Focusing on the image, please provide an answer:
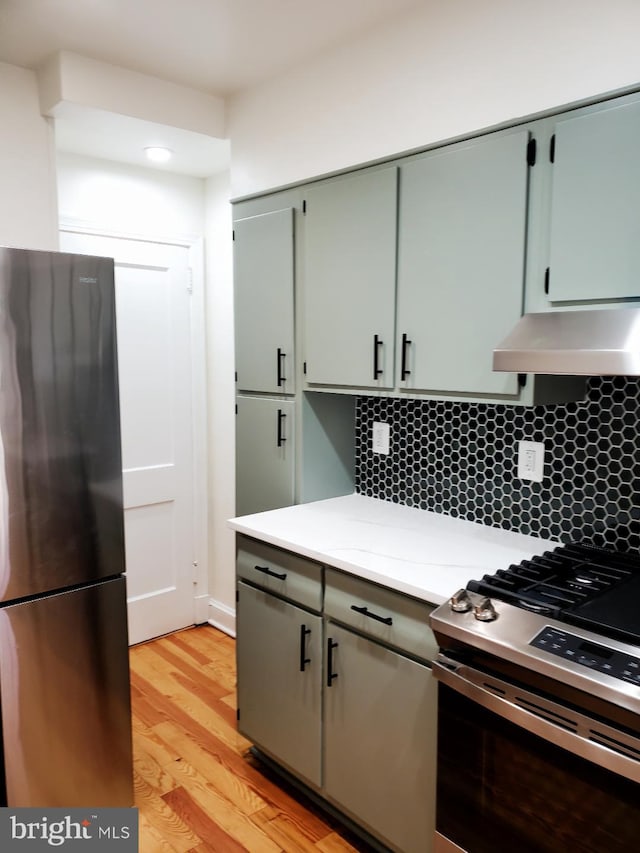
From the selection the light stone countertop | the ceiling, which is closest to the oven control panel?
the light stone countertop

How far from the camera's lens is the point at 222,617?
3.64 metres

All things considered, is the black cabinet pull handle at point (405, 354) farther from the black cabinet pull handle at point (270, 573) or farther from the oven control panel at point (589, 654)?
the oven control panel at point (589, 654)

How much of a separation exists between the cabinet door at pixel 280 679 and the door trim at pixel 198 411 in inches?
49.8

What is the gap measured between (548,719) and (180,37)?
95.2 inches

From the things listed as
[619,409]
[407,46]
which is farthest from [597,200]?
[407,46]

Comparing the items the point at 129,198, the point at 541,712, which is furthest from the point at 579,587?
the point at 129,198

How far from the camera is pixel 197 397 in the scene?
357cm

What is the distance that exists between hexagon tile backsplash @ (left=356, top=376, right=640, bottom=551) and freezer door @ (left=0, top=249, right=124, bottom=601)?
1079 millimetres

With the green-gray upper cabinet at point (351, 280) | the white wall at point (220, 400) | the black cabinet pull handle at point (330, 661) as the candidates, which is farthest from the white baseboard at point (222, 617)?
the green-gray upper cabinet at point (351, 280)

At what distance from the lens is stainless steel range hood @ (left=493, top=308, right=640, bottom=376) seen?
140cm

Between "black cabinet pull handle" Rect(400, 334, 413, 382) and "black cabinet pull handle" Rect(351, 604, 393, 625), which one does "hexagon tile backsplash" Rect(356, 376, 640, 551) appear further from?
"black cabinet pull handle" Rect(351, 604, 393, 625)

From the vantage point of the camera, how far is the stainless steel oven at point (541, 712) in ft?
4.13

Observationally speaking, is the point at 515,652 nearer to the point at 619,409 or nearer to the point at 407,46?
the point at 619,409

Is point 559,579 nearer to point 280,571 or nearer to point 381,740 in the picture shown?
point 381,740
